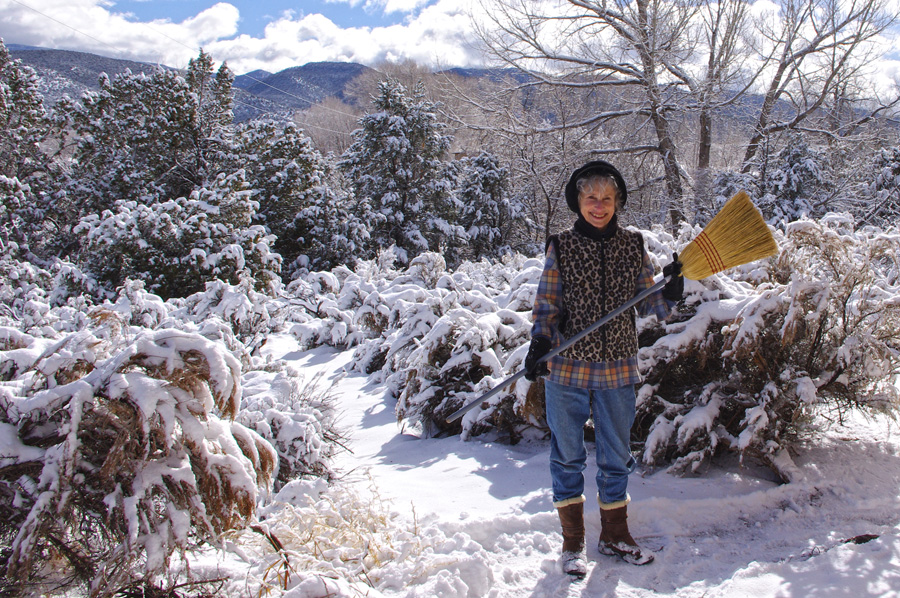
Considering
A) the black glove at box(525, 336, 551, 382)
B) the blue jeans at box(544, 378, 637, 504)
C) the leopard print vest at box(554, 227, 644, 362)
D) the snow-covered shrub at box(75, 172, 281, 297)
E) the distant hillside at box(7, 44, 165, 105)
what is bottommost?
the snow-covered shrub at box(75, 172, 281, 297)

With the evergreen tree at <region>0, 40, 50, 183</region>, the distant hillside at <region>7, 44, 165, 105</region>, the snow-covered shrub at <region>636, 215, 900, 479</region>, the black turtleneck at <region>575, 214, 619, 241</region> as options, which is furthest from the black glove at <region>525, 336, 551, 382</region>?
the distant hillside at <region>7, 44, 165, 105</region>

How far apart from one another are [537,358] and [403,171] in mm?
19960

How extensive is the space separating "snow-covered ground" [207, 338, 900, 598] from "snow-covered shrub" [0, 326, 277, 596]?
15.4 inches

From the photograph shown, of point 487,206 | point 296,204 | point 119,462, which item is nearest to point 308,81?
point 487,206

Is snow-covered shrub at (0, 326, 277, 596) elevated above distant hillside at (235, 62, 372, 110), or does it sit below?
below

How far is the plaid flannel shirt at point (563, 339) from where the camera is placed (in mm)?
2098

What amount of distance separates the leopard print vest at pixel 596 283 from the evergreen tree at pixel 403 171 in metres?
18.5

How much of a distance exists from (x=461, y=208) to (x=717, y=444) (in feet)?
68.0

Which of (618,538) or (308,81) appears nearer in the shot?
(618,538)

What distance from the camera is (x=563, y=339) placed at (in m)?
2.23

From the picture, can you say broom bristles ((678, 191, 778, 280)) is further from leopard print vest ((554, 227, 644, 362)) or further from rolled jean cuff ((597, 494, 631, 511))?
rolled jean cuff ((597, 494, 631, 511))

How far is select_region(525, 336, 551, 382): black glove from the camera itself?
206cm

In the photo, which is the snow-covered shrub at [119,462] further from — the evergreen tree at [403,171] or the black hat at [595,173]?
the evergreen tree at [403,171]

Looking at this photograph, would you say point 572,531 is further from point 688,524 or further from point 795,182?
point 795,182
